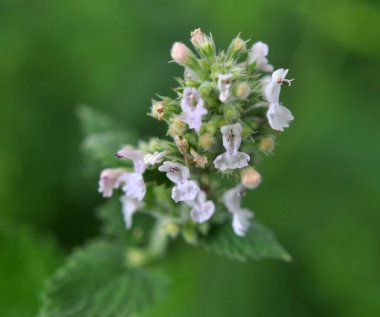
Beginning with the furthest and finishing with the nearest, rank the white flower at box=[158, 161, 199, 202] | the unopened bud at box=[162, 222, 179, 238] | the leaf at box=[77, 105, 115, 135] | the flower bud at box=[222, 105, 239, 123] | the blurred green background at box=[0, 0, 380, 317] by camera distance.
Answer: the blurred green background at box=[0, 0, 380, 317] < the leaf at box=[77, 105, 115, 135] < the unopened bud at box=[162, 222, 179, 238] < the white flower at box=[158, 161, 199, 202] < the flower bud at box=[222, 105, 239, 123]

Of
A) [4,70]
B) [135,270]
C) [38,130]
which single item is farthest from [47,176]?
[135,270]

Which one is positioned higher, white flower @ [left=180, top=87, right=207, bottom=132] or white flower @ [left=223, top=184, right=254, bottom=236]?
white flower @ [left=180, top=87, right=207, bottom=132]

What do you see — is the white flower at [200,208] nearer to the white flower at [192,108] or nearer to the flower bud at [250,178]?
the flower bud at [250,178]

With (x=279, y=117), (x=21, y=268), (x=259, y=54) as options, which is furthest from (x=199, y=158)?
(x=21, y=268)

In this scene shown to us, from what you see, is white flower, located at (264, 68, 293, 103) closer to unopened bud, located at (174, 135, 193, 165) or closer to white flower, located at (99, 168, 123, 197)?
unopened bud, located at (174, 135, 193, 165)

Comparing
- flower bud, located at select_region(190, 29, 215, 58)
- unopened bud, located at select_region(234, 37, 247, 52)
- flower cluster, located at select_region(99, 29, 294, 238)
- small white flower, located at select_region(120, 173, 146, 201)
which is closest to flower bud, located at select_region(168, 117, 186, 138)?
flower cluster, located at select_region(99, 29, 294, 238)

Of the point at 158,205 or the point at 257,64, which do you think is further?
the point at 158,205

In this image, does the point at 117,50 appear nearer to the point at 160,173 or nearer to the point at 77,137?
the point at 77,137

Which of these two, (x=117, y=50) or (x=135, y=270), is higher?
(x=117, y=50)
